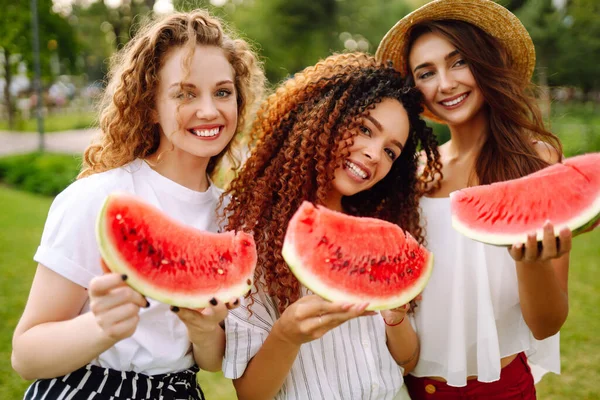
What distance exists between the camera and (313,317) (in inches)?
69.3

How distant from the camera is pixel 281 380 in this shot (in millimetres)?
1999

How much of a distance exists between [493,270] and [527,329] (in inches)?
13.8

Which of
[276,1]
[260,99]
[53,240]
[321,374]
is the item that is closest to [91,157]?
[53,240]

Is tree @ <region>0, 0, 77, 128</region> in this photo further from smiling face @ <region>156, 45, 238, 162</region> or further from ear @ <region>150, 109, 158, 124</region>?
smiling face @ <region>156, 45, 238, 162</region>

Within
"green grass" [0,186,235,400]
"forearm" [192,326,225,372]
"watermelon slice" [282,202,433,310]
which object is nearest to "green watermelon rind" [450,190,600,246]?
"watermelon slice" [282,202,433,310]

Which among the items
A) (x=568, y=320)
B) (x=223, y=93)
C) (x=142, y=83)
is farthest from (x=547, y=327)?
(x=568, y=320)

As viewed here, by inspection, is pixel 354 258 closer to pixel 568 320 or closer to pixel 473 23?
pixel 473 23

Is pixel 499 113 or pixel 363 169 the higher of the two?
Answer: pixel 499 113

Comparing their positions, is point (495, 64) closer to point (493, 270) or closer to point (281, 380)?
point (493, 270)

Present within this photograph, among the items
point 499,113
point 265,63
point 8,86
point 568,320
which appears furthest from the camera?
point 8,86

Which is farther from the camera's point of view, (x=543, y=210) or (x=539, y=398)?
(x=539, y=398)

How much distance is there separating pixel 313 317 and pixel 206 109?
989 mm

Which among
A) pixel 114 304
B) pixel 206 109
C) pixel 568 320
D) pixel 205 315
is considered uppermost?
pixel 206 109

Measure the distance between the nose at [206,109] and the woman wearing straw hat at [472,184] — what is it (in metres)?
1.20
